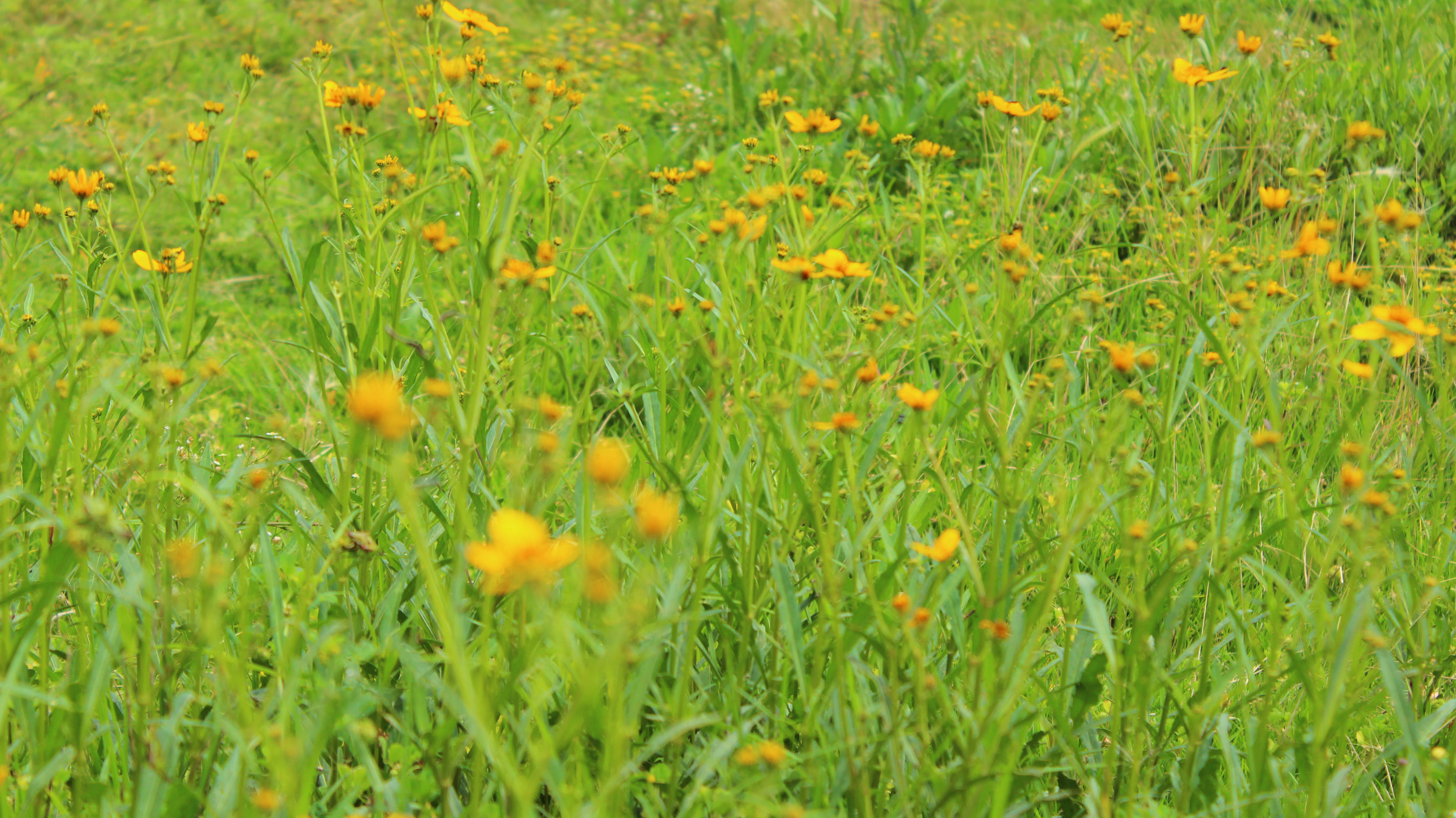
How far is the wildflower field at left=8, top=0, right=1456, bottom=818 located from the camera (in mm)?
998

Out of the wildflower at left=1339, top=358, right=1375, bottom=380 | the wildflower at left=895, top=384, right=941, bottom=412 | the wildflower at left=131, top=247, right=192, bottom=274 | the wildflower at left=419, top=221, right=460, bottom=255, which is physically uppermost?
the wildflower at left=419, top=221, right=460, bottom=255

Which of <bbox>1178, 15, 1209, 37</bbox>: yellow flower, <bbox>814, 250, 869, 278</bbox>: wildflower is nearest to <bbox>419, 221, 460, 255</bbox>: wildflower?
<bbox>814, 250, 869, 278</bbox>: wildflower

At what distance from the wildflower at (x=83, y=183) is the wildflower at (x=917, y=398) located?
1047mm

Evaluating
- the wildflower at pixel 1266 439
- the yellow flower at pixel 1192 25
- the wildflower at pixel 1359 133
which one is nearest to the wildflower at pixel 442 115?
the wildflower at pixel 1266 439

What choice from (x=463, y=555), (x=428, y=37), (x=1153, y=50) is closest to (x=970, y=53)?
(x=1153, y=50)

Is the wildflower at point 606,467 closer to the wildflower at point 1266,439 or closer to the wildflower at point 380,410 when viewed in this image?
the wildflower at point 380,410

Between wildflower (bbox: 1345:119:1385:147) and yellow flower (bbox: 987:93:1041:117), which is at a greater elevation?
wildflower (bbox: 1345:119:1385:147)

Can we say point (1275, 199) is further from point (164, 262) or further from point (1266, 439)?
point (164, 262)

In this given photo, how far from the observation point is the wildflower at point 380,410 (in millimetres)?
677

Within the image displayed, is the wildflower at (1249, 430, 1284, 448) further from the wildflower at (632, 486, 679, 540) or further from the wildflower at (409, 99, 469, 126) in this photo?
the wildflower at (409, 99, 469, 126)

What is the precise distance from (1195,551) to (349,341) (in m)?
1.11

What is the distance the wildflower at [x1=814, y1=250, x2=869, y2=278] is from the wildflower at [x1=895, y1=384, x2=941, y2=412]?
30 centimetres

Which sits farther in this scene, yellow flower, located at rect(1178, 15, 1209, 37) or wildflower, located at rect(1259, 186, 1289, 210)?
yellow flower, located at rect(1178, 15, 1209, 37)

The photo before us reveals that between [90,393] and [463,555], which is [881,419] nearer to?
[463,555]
